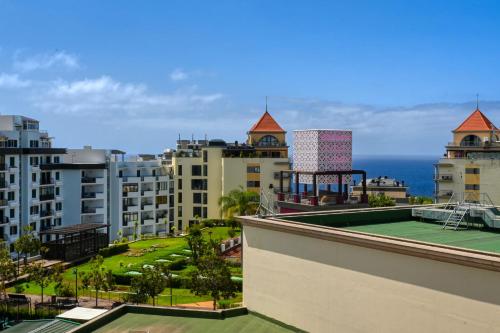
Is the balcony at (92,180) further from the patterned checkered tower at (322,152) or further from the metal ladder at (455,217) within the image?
the metal ladder at (455,217)

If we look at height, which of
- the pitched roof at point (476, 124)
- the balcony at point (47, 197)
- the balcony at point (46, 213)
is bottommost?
the balcony at point (46, 213)

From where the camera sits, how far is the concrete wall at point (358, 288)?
16641 millimetres

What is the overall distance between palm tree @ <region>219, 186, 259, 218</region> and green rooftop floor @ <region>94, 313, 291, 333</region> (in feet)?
199

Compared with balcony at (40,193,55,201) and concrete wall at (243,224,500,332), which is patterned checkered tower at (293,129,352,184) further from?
balcony at (40,193,55,201)

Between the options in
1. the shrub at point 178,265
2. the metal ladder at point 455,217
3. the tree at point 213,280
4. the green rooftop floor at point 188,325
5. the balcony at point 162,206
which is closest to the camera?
the green rooftop floor at point 188,325

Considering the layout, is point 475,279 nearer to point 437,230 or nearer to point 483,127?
point 437,230

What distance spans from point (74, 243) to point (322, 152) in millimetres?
40984

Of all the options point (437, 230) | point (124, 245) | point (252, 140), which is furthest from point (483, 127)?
point (437, 230)

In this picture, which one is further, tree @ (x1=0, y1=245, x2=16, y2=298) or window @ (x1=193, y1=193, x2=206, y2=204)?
window @ (x1=193, y1=193, x2=206, y2=204)

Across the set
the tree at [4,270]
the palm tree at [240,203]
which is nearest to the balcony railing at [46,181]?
the palm tree at [240,203]

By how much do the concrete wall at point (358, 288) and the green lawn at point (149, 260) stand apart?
25.6m

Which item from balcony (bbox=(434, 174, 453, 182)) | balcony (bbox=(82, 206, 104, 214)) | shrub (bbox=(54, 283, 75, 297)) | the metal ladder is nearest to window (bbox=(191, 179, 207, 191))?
balcony (bbox=(82, 206, 104, 214))

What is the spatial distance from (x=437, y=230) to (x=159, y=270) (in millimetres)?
26749

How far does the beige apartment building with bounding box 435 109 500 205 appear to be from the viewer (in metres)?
87.1
